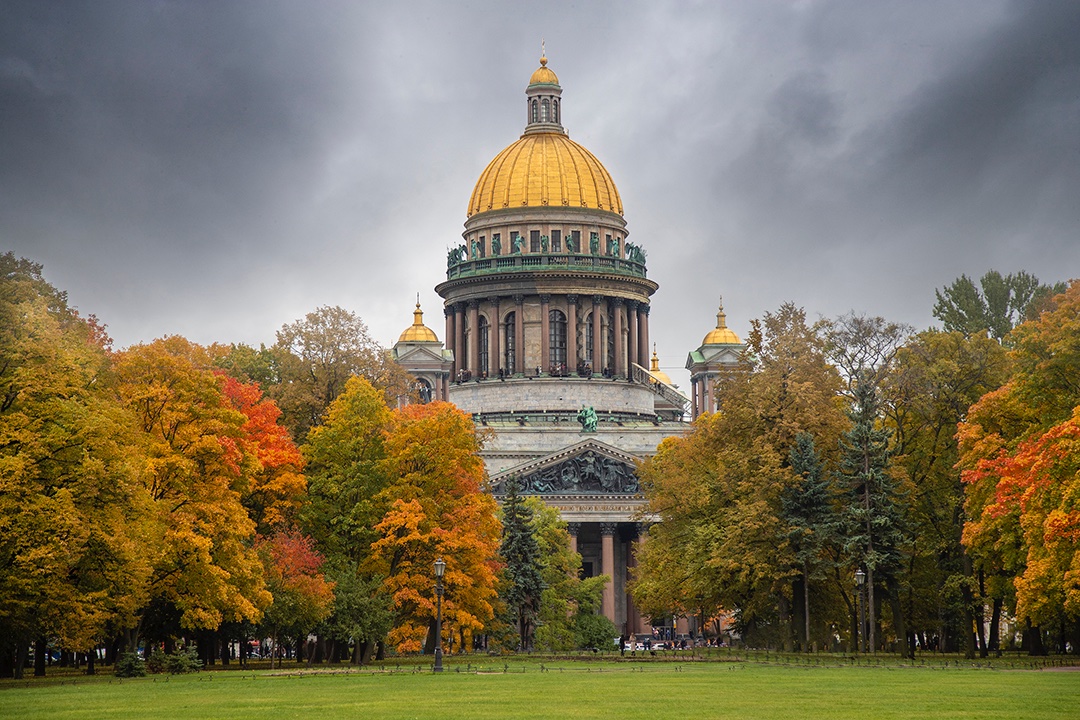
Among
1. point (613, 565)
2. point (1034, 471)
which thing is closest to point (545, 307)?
point (613, 565)

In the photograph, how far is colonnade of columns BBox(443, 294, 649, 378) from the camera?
477 feet

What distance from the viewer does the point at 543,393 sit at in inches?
5659

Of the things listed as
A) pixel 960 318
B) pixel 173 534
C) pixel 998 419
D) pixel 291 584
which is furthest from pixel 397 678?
pixel 960 318

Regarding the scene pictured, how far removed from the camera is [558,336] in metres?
147

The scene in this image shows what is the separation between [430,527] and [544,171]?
76599 mm

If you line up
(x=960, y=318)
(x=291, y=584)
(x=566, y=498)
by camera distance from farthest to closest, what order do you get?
(x=566, y=498), (x=960, y=318), (x=291, y=584)

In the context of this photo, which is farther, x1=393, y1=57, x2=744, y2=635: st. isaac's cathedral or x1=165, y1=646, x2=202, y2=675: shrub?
x1=393, y1=57, x2=744, y2=635: st. isaac's cathedral

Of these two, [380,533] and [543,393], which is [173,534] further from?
[543,393]

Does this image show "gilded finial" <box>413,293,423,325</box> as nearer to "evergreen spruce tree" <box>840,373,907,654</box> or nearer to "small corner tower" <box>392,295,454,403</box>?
"small corner tower" <box>392,295,454,403</box>

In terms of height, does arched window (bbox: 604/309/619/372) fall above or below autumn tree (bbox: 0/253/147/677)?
above

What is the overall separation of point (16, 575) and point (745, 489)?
101ft

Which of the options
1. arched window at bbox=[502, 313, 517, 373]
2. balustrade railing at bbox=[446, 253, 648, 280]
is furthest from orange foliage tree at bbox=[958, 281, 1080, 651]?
arched window at bbox=[502, 313, 517, 373]

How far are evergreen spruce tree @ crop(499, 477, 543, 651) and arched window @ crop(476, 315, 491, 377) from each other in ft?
198

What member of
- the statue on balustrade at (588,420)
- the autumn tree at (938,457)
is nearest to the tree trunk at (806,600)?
the autumn tree at (938,457)
